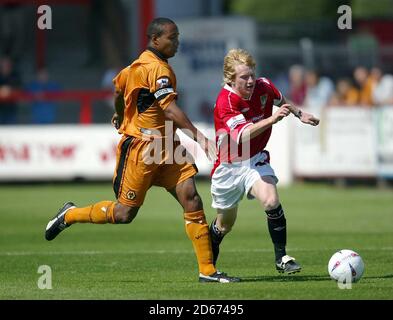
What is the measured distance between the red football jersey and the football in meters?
1.45

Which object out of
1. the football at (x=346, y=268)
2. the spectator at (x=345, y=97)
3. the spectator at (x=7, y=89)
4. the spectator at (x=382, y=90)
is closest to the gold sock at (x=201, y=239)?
the football at (x=346, y=268)

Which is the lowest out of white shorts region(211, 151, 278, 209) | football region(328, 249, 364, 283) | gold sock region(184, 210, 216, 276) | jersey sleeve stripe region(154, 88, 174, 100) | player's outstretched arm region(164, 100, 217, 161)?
football region(328, 249, 364, 283)

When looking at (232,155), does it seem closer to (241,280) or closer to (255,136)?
(255,136)

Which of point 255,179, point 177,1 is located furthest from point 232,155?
point 177,1

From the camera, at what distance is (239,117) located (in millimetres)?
10828

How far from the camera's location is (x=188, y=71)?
2916 centimetres

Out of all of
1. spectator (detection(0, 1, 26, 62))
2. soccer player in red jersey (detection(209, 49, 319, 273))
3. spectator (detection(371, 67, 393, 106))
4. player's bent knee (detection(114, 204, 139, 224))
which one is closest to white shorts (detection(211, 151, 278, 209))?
soccer player in red jersey (detection(209, 49, 319, 273))

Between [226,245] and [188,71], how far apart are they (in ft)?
49.5

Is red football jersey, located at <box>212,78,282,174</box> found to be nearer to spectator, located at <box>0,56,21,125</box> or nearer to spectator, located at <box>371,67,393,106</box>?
spectator, located at <box>371,67,393,106</box>

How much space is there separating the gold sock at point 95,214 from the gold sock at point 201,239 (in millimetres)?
777

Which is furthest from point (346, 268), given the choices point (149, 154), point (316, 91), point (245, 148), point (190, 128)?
point (316, 91)

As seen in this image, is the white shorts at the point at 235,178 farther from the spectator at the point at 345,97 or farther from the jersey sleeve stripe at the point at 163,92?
the spectator at the point at 345,97

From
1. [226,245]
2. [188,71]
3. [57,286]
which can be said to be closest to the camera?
[57,286]

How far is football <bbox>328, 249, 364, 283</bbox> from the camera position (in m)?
10.3
